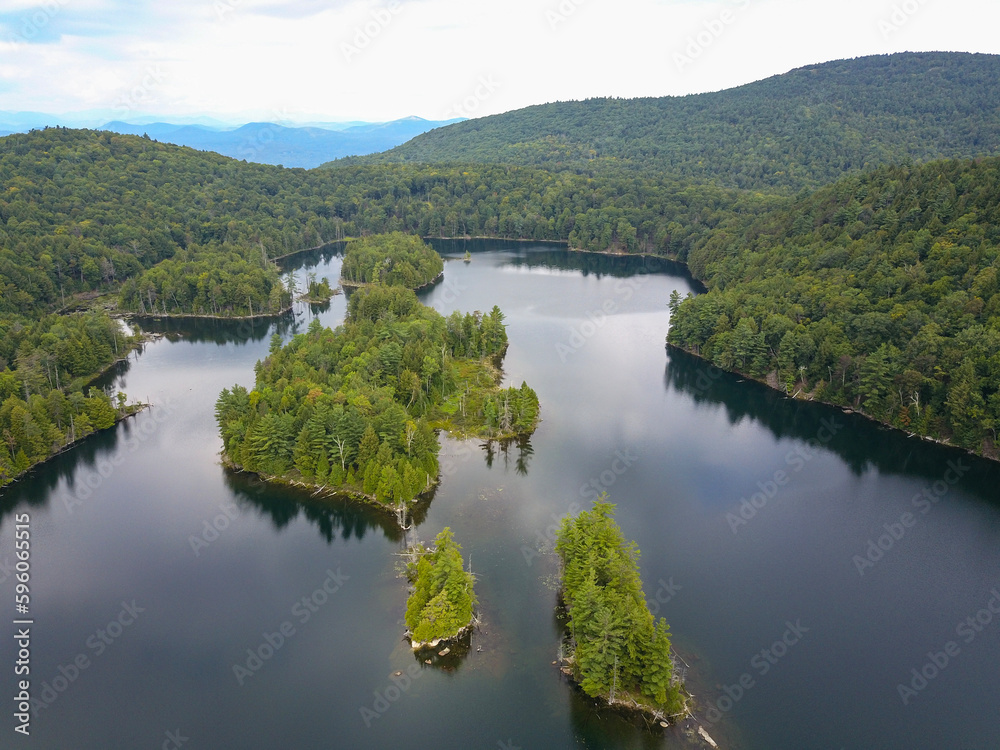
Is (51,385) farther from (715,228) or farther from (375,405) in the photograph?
(715,228)

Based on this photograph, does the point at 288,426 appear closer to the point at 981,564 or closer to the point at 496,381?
the point at 496,381

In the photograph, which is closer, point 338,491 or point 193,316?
point 338,491

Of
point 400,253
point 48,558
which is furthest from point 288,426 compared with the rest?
point 400,253

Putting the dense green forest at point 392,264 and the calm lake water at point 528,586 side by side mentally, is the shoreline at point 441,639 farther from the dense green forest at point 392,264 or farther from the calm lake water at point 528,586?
the dense green forest at point 392,264

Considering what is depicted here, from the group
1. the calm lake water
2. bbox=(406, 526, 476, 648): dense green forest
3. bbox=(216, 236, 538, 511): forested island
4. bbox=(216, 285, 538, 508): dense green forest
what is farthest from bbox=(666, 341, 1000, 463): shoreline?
bbox=(406, 526, 476, 648): dense green forest

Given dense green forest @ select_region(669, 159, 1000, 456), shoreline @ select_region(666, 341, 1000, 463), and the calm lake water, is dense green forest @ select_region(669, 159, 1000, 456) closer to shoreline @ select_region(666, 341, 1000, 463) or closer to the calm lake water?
shoreline @ select_region(666, 341, 1000, 463)

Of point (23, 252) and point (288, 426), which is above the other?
point (23, 252)

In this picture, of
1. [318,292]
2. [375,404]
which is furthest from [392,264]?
[375,404]

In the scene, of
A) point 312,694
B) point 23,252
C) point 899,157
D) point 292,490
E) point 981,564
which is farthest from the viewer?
point 899,157
